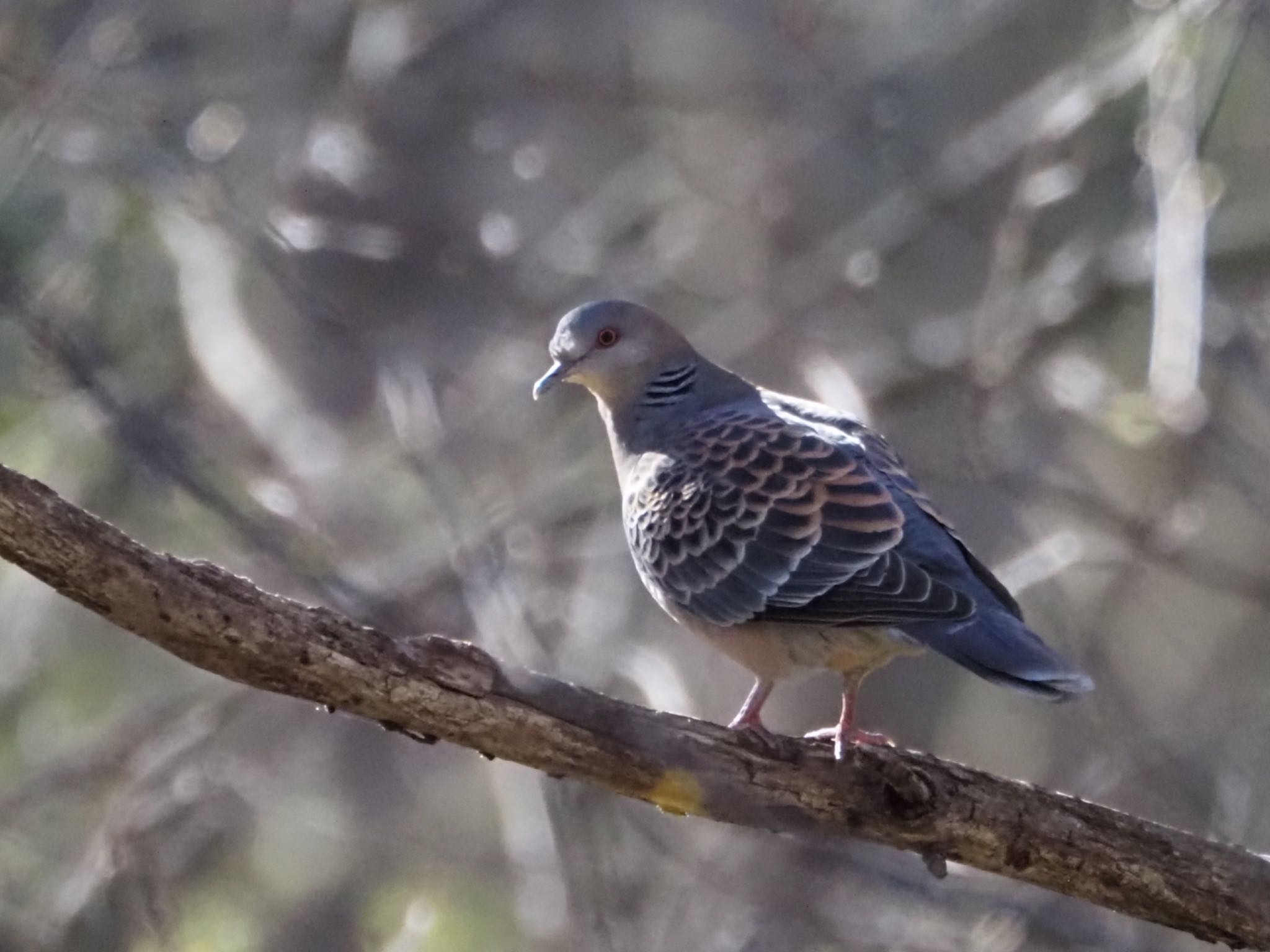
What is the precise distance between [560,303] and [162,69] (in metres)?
1.56

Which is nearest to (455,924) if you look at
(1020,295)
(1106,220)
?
(1020,295)

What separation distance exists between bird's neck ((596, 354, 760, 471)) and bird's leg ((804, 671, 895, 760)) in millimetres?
890

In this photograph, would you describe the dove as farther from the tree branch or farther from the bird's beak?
the tree branch

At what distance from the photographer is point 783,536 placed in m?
4.04

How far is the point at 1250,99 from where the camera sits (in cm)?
689

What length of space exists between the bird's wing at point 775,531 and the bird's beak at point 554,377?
35cm

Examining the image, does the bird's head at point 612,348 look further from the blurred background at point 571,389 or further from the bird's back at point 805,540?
the blurred background at point 571,389

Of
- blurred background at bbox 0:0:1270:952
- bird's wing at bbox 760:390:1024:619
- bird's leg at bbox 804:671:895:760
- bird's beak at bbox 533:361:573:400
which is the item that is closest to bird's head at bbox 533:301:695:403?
bird's beak at bbox 533:361:573:400

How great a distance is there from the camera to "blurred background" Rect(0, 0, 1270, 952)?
4883 millimetres

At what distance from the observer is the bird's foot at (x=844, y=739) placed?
3.32 metres

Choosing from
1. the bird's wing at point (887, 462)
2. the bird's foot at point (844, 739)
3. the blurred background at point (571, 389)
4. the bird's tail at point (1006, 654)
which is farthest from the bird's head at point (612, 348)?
the bird's tail at point (1006, 654)

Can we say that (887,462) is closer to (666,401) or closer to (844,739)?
(666,401)

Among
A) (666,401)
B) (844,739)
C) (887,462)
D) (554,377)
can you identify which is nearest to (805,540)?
(887,462)

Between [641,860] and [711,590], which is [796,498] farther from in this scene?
[641,860]
